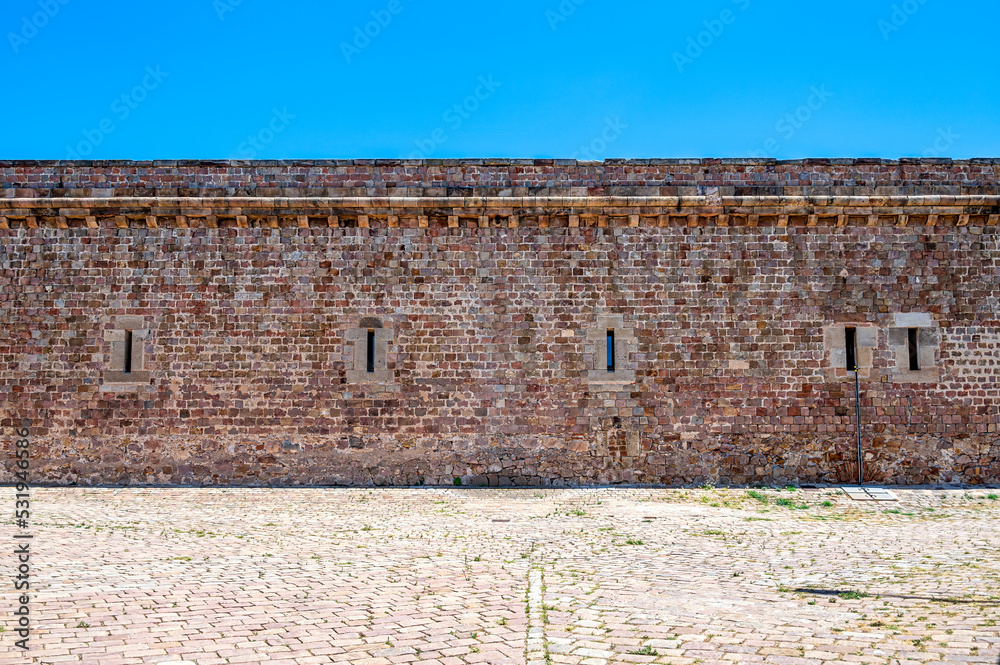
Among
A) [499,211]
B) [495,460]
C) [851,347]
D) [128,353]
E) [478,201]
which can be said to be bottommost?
[495,460]

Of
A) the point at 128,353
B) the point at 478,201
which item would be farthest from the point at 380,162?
the point at 128,353

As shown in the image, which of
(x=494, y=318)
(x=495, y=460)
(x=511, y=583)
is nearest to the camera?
(x=511, y=583)

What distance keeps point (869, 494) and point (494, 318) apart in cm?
608

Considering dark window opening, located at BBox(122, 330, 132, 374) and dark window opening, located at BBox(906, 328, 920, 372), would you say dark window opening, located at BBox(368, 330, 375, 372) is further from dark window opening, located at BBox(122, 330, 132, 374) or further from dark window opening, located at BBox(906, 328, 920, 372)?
dark window opening, located at BBox(906, 328, 920, 372)

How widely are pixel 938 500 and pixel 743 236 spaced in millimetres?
4741

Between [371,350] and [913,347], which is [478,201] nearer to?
[371,350]

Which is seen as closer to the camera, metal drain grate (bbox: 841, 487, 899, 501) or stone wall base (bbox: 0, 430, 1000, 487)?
metal drain grate (bbox: 841, 487, 899, 501)

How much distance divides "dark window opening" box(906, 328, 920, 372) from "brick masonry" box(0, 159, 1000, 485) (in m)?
0.16

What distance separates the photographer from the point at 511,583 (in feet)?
18.8

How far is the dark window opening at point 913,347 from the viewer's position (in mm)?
12141

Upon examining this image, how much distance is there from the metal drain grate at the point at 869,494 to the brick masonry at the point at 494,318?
1.78 feet

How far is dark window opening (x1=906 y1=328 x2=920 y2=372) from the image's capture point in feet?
39.8

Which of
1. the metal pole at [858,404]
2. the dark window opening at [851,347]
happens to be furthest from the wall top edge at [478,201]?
the metal pole at [858,404]

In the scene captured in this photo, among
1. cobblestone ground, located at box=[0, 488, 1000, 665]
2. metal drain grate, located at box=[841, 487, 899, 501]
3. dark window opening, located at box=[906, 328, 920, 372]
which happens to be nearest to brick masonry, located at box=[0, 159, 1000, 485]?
dark window opening, located at box=[906, 328, 920, 372]
